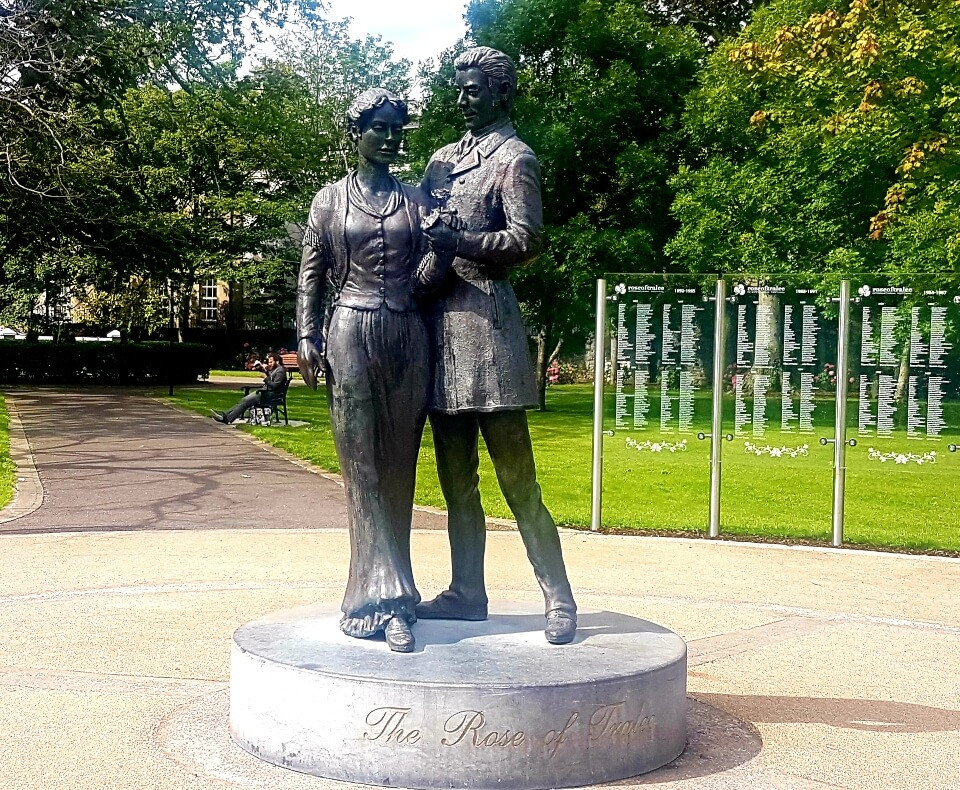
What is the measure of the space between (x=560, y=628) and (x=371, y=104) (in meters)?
2.34

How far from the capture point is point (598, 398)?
11930 millimetres

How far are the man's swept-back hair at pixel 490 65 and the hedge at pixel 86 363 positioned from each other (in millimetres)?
33522

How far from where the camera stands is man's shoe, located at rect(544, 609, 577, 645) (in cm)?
533

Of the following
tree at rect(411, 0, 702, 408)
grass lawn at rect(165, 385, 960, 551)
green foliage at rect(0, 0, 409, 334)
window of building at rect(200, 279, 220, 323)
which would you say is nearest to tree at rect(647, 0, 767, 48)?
Result: tree at rect(411, 0, 702, 408)

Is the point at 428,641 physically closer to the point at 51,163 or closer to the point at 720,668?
the point at 720,668

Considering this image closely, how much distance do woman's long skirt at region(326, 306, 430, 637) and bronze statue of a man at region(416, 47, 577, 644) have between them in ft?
0.47

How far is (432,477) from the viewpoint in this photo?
17312 mm

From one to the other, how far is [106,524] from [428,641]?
7109 mm

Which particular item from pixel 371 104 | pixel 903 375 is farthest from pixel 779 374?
pixel 371 104

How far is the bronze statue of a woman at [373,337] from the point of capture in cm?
529

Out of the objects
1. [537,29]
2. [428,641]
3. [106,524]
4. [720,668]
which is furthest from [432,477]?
[537,29]

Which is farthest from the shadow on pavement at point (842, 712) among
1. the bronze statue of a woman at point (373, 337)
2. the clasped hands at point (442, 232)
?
the clasped hands at point (442, 232)

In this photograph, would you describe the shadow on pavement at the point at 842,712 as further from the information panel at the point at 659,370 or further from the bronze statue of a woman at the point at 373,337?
the information panel at the point at 659,370

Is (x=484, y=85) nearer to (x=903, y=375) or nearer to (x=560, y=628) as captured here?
(x=560, y=628)
